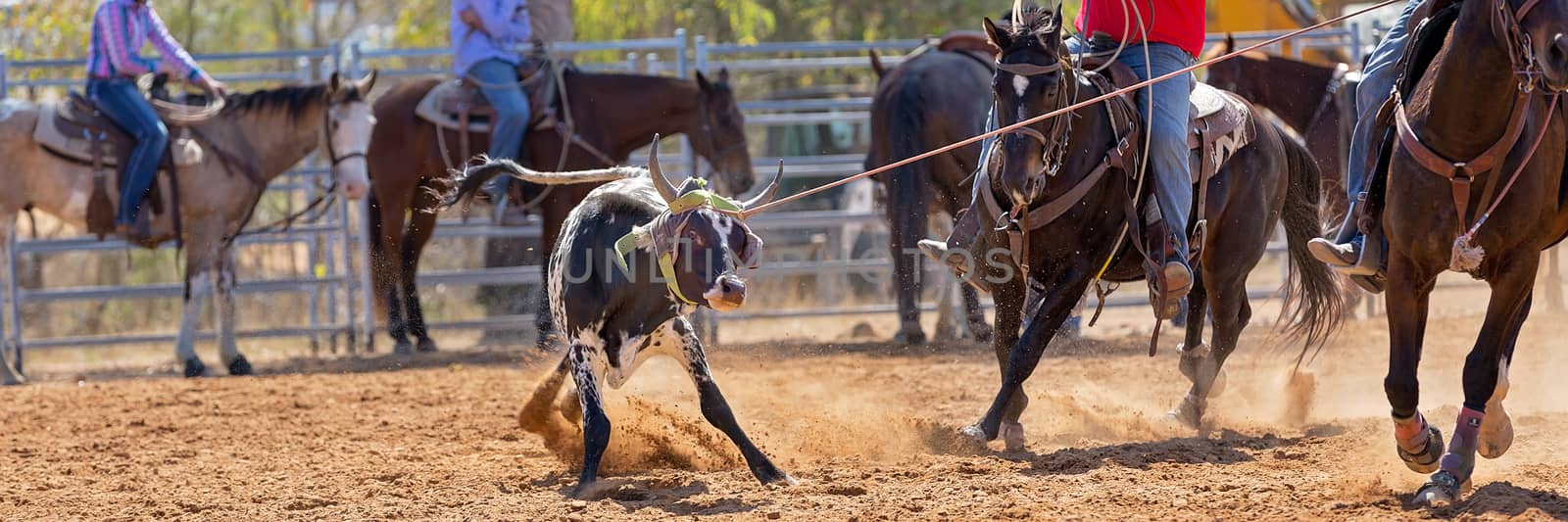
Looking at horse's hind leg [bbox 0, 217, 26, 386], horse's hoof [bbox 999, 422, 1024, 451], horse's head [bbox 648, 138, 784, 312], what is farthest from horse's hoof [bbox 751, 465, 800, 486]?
horse's hind leg [bbox 0, 217, 26, 386]

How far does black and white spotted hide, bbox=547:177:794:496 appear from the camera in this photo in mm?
5398

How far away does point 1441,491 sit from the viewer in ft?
14.5

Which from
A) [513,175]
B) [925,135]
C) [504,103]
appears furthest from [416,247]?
[513,175]

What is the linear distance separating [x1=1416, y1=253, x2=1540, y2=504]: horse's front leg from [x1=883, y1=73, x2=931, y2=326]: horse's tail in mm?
4827

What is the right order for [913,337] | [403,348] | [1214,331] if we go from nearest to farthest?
[1214,331] < [913,337] < [403,348]

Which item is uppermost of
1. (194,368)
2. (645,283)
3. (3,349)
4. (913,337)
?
(645,283)

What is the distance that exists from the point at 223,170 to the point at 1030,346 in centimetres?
633

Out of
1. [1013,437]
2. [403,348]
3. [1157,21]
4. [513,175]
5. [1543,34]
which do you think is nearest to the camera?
[1543,34]

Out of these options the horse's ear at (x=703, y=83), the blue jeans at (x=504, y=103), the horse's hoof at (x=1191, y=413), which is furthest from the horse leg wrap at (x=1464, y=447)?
the blue jeans at (x=504, y=103)

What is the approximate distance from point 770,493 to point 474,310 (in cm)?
1026

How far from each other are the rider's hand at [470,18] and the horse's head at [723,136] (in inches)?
58.2

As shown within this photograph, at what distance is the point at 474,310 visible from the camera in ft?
49.1

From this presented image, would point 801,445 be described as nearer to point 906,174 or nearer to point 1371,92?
point 1371,92

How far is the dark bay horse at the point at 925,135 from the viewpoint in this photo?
9328mm
